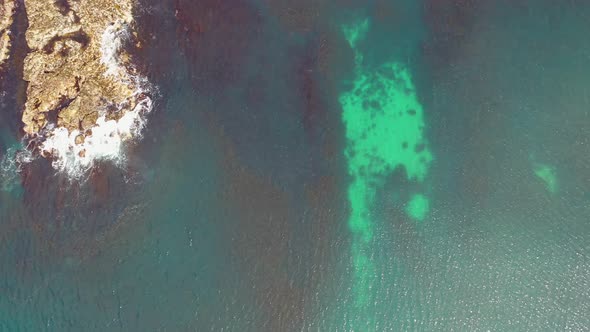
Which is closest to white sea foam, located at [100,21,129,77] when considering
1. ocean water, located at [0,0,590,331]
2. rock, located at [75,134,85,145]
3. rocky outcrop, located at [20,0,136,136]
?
rocky outcrop, located at [20,0,136,136]

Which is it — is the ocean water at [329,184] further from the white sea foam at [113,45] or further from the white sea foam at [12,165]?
the white sea foam at [113,45]

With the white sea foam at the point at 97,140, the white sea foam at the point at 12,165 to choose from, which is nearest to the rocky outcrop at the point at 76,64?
the white sea foam at the point at 97,140

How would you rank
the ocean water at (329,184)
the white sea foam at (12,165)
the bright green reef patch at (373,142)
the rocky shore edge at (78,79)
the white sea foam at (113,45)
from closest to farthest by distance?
the ocean water at (329,184)
the bright green reef patch at (373,142)
the white sea foam at (12,165)
the rocky shore edge at (78,79)
the white sea foam at (113,45)

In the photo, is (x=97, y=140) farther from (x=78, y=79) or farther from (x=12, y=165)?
(x=12, y=165)

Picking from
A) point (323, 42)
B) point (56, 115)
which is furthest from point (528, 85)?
point (56, 115)

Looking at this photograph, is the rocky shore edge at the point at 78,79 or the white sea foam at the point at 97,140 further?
the rocky shore edge at the point at 78,79

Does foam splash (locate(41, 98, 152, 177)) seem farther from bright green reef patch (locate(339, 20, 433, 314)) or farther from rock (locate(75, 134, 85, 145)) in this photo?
bright green reef patch (locate(339, 20, 433, 314))
